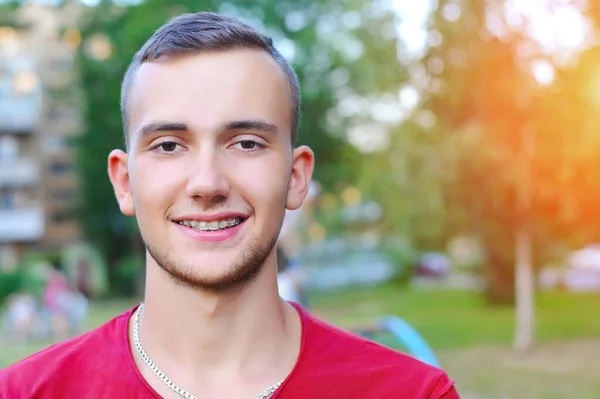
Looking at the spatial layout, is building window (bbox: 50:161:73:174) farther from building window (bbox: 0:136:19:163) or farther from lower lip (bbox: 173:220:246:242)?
lower lip (bbox: 173:220:246:242)

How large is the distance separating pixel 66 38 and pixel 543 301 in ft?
47.6

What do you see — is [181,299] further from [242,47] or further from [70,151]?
[70,151]

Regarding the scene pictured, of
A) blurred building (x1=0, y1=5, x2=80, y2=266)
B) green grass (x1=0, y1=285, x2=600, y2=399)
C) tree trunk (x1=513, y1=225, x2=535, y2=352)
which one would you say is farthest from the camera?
blurred building (x1=0, y1=5, x2=80, y2=266)

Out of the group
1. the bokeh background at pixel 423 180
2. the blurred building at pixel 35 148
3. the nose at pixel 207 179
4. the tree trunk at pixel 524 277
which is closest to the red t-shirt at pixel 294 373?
the nose at pixel 207 179

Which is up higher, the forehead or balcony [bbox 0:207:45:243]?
the forehead

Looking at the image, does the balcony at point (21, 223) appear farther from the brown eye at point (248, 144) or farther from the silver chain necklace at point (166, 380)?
the brown eye at point (248, 144)

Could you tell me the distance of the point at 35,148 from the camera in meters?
30.8

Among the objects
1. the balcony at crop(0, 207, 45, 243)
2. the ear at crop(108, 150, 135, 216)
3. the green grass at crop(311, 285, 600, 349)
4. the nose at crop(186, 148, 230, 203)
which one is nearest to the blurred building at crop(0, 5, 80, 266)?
the balcony at crop(0, 207, 45, 243)

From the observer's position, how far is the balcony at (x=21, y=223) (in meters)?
30.3

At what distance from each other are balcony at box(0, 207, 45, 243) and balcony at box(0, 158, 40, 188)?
102cm

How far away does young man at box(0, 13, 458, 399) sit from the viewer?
56.6 inches

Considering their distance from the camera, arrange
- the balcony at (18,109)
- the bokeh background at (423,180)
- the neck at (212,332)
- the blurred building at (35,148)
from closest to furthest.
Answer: the neck at (212,332)
the bokeh background at (423,180)
the blurred building at (35,148)
the balcony at (18,109)

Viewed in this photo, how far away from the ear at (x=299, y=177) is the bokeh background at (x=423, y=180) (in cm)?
121

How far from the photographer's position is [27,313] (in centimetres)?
1444
